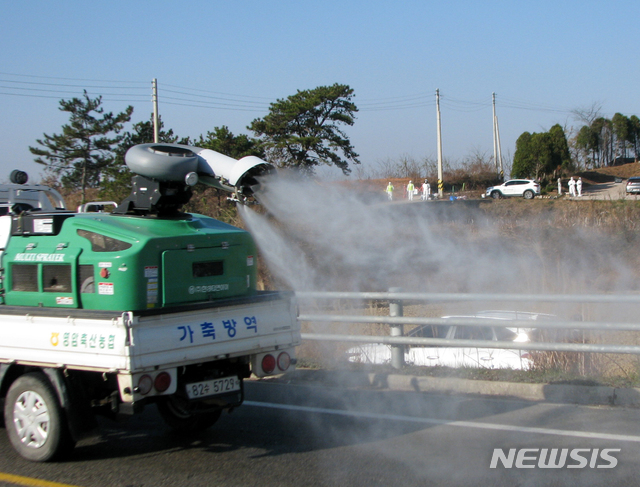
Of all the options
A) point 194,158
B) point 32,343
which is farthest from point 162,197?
point 32,343

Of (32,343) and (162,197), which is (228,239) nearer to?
(162,197)

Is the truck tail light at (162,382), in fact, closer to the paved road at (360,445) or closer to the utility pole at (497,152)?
the paved road at (360,445)

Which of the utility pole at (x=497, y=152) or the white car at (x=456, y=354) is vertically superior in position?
the utility pole at (x=497, y=152)

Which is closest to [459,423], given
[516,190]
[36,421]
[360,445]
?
[360,445]

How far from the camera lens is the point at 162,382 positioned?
4.80 metres

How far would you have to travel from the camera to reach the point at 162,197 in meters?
5.47

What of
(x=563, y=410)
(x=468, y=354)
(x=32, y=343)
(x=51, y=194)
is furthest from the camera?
(x=468, y=354)

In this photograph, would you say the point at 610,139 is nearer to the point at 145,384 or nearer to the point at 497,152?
the point at 497,152

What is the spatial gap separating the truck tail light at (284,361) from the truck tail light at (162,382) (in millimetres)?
1181

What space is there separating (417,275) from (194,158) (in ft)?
53.4

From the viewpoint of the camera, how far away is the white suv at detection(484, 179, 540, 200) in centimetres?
4762

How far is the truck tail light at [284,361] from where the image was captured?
18.6 ft

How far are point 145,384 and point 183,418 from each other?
1.36 metres

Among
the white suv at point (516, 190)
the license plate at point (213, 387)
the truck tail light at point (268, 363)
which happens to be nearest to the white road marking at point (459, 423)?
the truck tail light at point (268, 363)
